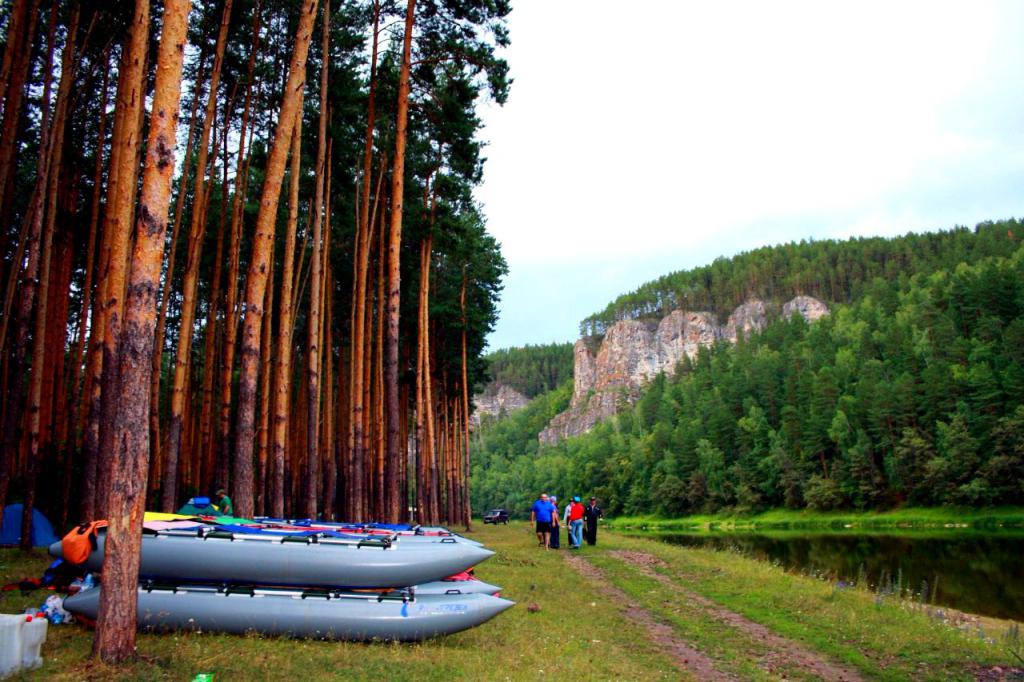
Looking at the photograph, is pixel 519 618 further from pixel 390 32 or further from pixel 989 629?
pixel 390 32

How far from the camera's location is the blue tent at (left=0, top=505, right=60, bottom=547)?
14.7 meters

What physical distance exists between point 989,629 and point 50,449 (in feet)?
70.7

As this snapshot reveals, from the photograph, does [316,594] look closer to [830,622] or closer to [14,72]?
[830,622]

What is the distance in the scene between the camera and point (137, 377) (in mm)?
6680

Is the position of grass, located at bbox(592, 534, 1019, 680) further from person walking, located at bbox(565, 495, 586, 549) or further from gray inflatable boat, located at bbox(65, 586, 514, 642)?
gray inflatable boat, located at bbox(65, 586, 514, 642)

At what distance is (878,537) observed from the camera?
43.2m

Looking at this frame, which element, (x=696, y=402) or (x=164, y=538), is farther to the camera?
(x=696, y=402)

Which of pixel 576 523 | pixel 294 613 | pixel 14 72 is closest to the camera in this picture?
pixel 294 613

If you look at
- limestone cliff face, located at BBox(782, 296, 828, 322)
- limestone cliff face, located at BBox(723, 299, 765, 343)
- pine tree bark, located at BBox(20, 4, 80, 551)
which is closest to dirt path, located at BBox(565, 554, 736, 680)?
pine tree bark, located at BBox(20, 4, 80, 551)

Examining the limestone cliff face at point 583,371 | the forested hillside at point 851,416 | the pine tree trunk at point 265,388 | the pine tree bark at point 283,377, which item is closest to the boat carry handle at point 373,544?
the pine tree bark at point 283,377

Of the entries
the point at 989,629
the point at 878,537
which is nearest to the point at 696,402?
the point at 878,537

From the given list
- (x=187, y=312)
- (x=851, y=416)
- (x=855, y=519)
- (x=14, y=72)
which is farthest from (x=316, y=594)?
(x=851, y=416)

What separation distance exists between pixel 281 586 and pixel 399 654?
1.72 metres

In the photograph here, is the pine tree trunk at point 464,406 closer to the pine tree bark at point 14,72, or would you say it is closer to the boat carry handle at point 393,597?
the pine tree bark at point 14,72
